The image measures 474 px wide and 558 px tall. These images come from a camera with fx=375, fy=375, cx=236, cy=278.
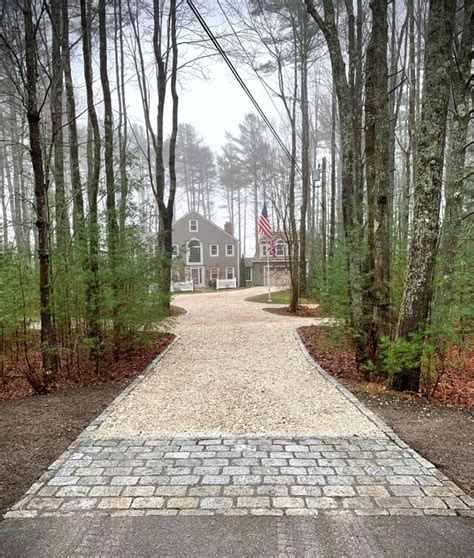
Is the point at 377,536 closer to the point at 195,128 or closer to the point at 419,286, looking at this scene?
the point at 419,286

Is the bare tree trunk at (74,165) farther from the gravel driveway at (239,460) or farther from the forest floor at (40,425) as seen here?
the gravel driveway at (239,460)

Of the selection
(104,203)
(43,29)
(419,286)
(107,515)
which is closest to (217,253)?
(43,29)

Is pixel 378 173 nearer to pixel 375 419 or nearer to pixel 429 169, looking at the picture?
pixel 429 169

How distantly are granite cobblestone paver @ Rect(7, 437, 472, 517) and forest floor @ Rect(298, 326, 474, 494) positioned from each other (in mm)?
184

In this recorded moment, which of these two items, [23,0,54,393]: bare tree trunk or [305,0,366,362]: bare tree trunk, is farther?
[305,0,366,362]: bare tree trunk

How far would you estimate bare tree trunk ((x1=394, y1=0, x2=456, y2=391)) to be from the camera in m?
4.08

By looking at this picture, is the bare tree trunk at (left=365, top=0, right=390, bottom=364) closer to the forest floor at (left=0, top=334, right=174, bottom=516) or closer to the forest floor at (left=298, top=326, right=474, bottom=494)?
the forest floor at (left=298, top=326, right=474, bottom=494)

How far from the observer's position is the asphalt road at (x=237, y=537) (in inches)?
74.1

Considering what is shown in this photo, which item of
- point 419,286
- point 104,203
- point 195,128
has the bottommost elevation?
point 419,286

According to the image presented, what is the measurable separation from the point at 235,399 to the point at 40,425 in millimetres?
2021

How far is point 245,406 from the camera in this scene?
13.6 feet

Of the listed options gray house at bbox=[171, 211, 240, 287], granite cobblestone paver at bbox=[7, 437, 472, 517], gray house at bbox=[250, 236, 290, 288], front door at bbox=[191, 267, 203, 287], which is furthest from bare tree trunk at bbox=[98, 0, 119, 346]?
front door at bbox=[191, 267, 203, 287]

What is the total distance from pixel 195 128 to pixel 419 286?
29.4 metres

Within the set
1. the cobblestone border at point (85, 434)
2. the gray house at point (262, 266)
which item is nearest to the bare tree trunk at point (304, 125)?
the cobblestone border at point (85, 434)
